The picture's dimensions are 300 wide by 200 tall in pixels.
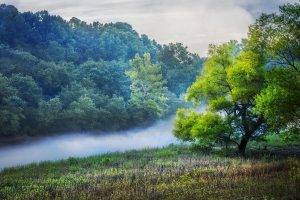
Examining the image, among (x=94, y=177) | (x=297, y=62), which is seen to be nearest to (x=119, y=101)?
(x=297, y=62)

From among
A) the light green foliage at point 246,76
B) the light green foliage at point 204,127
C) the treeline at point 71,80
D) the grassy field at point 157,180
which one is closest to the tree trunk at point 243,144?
the light green foliage at point 204,127

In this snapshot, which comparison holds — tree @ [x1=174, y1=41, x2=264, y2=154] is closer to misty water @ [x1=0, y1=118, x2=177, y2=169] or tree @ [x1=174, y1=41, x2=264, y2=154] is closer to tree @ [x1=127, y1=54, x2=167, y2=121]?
misty water @ [x1=0, y1=118, x2=177, y2=169]

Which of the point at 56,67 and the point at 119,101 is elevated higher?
the point at 56,67

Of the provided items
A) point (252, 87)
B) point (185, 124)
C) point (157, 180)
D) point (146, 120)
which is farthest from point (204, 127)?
point (146, 120)

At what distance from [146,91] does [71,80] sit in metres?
15.4

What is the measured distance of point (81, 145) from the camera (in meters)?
82.7

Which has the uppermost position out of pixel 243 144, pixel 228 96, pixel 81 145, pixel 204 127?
pixel 228 96

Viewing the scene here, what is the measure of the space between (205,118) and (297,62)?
31.4 ft

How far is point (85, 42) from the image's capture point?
121062mm

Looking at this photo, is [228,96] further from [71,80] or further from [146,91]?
[146,91]

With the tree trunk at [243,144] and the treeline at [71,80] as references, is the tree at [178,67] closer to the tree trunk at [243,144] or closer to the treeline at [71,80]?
the treeline at [71,80]

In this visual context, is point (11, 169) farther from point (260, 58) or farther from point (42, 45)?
point (42, 45)

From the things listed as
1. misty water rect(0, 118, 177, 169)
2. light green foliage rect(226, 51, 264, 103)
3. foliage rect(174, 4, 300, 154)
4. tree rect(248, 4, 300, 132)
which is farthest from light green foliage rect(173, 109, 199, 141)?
misty water rect(0, 118, 177, 169)

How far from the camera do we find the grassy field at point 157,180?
24.5m
